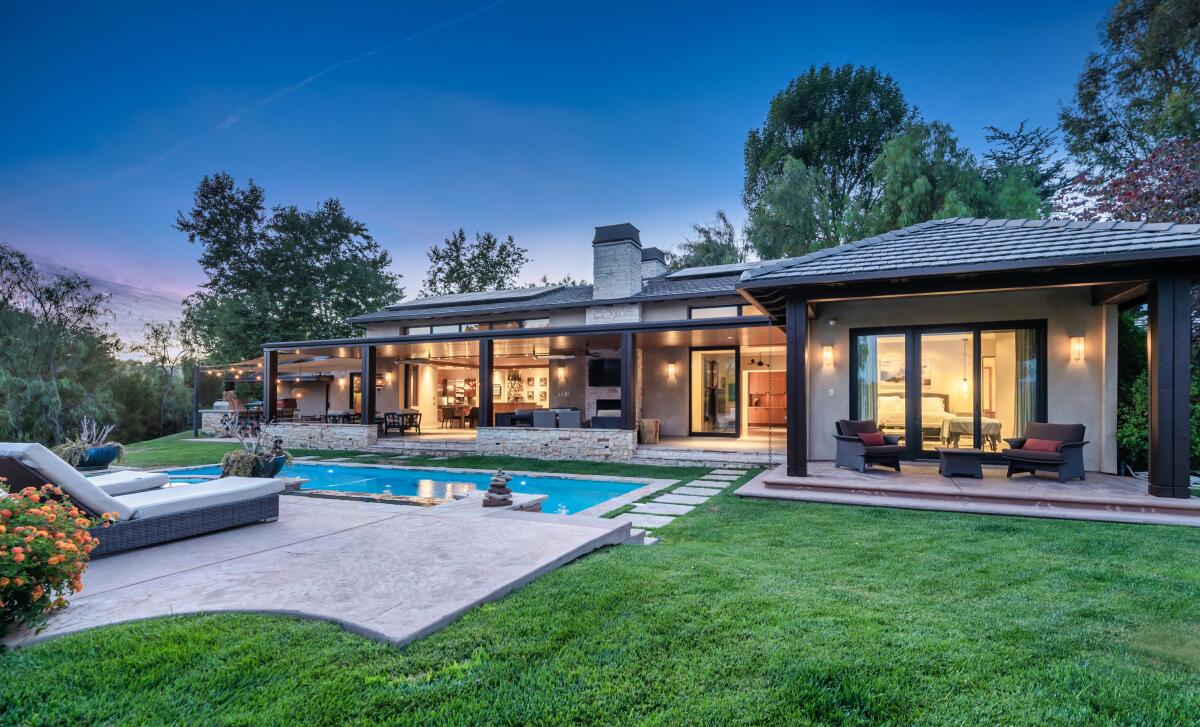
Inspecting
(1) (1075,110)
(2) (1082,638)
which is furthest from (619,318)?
(1) (1075,110)

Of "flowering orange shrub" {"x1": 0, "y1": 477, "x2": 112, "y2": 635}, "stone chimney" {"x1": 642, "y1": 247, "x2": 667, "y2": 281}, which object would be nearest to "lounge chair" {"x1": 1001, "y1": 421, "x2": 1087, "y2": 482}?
"flowering orange shrub" {"x1": 0, "y1": 477, "x2": 112, "y2": 635}

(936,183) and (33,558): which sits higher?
(936,183)

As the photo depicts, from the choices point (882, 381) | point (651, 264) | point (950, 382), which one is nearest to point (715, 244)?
point (651, 264)

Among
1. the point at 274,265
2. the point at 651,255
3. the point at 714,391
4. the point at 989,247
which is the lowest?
the point at 714,391

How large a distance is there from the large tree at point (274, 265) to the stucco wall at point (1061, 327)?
86.0 ft

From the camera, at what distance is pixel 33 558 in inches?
96.7

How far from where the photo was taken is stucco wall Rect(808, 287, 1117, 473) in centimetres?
794

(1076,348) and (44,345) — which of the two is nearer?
(1076,348)

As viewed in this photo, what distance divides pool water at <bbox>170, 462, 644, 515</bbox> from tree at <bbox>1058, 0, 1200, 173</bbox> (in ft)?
51.7

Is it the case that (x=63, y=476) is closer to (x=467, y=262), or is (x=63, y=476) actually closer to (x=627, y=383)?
(x=627, y=383)

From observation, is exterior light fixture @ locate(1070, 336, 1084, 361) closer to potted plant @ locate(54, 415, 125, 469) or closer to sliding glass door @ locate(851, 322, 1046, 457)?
sliding glass door @ locate(851, 322, 1046, 457)

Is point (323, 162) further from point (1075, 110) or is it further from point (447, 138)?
point (1075, 110)

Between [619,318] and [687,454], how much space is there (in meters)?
5.07

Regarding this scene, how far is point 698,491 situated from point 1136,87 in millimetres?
17888
